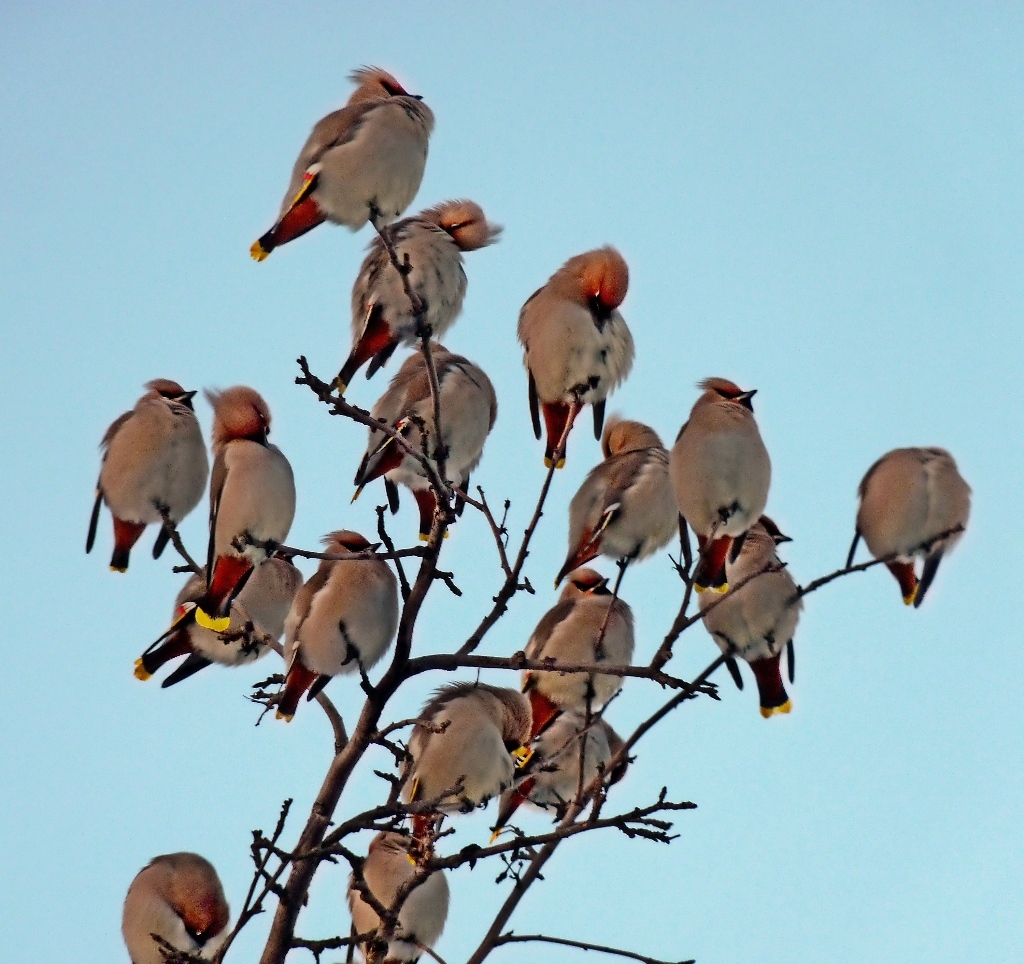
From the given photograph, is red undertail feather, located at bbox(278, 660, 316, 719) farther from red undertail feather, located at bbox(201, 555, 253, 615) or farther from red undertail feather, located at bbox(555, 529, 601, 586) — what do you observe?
red undertail feather, located at bbox(555, 529, 601, 586)

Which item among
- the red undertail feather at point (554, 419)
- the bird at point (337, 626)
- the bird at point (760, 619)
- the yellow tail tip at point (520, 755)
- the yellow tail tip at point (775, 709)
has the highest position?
the red undertail feather at point (554, 419)

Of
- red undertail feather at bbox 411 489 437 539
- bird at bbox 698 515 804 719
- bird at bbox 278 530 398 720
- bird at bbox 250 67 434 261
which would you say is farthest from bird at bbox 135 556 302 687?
bird at bbox 698 515 804 719

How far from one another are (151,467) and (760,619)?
8.05 ft

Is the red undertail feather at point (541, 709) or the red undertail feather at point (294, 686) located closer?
the red undertail feather at point (294, 686)

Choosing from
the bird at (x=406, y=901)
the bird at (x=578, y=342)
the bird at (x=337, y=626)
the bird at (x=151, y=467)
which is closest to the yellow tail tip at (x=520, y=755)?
the bird at (x=406, y=901)

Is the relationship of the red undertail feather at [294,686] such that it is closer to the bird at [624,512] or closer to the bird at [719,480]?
the bird at [624,512]

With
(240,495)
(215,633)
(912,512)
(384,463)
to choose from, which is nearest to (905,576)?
(912,512)

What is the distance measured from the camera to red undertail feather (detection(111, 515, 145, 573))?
6.03 meters

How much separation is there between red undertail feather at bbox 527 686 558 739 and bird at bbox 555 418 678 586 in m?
0.73

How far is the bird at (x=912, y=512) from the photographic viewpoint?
487 centimetres

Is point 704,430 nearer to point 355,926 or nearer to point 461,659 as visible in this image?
point 461,659

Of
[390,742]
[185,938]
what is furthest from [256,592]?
[390,742]

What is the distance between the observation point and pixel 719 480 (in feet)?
16.1

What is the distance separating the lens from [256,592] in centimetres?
654
